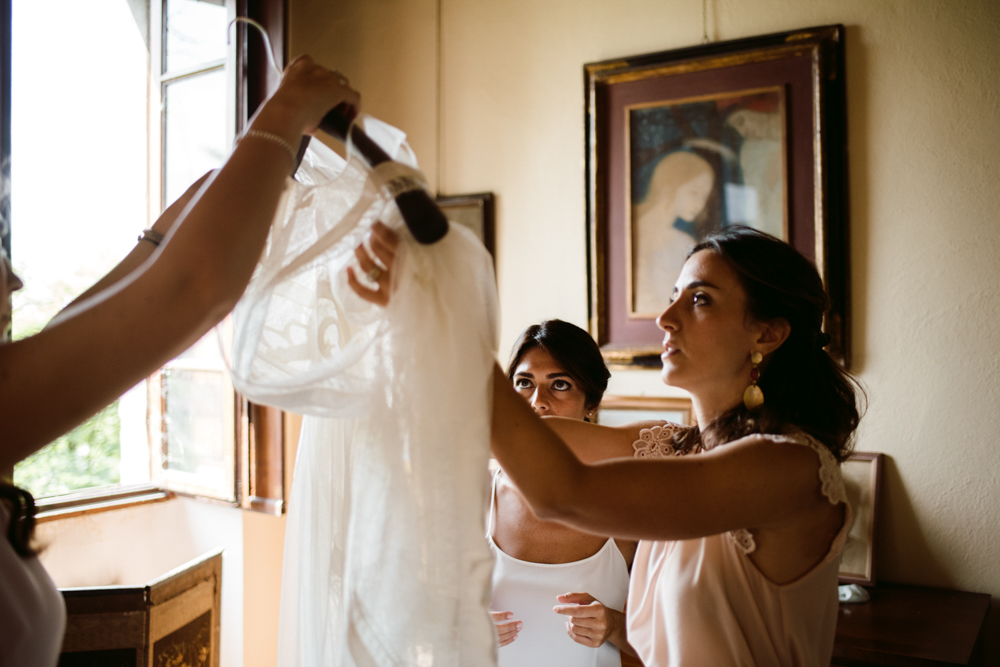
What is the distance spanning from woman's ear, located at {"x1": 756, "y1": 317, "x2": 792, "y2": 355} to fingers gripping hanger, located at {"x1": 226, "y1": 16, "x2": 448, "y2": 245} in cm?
68

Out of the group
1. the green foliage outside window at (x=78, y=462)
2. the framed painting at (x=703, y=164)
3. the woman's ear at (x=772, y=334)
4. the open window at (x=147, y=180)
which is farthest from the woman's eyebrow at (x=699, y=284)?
the green foliage outside window at (x=78, y=462)

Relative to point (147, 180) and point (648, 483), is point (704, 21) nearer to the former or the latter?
point (648, 483)

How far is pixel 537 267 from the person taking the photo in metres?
2.82

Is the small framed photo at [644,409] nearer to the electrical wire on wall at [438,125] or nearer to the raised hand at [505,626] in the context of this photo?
the raised hand at [505,626]

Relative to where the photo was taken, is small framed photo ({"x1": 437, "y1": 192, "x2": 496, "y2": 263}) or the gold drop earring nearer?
the gold drop earring

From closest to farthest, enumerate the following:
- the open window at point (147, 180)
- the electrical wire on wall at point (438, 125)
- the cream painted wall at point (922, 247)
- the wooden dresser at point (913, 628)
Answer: the wooden dresser at point (913, 628)
the cream painted wall at point (922, 247)
the open window at point (147, 180)
the electrical wire on wall at point (438, 125)

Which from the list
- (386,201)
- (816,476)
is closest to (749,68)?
(816,476)

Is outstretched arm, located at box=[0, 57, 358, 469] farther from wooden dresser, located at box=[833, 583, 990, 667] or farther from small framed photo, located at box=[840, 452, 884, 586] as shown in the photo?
small framed photo, located at box=[840, 452, 884, 586]

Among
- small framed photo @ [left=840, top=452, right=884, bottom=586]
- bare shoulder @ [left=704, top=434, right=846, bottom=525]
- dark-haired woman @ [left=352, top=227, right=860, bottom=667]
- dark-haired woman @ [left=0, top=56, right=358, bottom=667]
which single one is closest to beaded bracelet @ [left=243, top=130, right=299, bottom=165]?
dark-haired woman @ [left=0, top=56, right=358, bottom=667]

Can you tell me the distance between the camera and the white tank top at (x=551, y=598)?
159 cm

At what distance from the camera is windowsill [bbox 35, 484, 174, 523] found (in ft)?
7.77

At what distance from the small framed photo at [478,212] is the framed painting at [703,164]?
0.42m

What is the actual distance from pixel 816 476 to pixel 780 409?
0.17 m

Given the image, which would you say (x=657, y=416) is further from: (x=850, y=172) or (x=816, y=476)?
(x=816, y=476)
